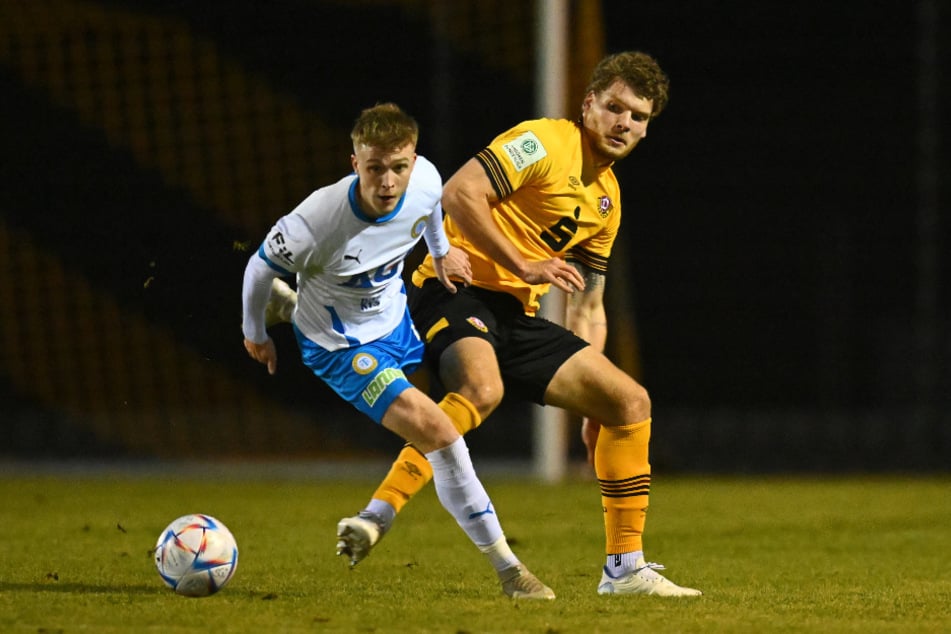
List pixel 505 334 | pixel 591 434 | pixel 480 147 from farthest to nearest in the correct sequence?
1. pixel 480 147
2. pixel 591 434
3. pixel 505 334

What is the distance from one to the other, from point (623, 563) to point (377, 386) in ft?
3.41

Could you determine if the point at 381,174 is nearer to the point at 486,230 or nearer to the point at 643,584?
the point at 486,230

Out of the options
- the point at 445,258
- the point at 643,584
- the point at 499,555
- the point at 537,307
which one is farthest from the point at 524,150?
the point at 643,584

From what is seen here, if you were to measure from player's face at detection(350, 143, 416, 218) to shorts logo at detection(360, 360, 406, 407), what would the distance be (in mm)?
525

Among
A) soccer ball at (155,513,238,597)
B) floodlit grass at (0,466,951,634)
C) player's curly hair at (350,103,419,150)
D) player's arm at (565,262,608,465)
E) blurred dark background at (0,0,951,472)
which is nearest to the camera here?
floodlit grass at (0,466,951,634)

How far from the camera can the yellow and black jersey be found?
17.0ft

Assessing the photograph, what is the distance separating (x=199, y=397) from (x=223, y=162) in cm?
192

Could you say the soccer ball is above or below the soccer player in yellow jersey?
below

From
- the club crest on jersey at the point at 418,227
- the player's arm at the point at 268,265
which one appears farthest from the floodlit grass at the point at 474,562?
the club crest on jersey at the point at 418,227

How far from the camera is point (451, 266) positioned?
5148 mm

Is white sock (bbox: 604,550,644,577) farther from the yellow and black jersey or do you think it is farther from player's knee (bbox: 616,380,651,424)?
the yellow and black jersey

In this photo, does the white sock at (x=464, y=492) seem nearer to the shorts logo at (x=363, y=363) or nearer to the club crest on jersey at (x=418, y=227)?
the shorts logo at (x=363, y=363)

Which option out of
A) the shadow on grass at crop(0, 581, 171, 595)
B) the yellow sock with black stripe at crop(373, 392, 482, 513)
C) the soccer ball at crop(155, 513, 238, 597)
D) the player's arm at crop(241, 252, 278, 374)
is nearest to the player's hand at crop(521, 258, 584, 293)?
the yellow sock with black stripe at crop(373, 392, 482, 513)

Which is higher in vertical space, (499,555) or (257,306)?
(257,306)
